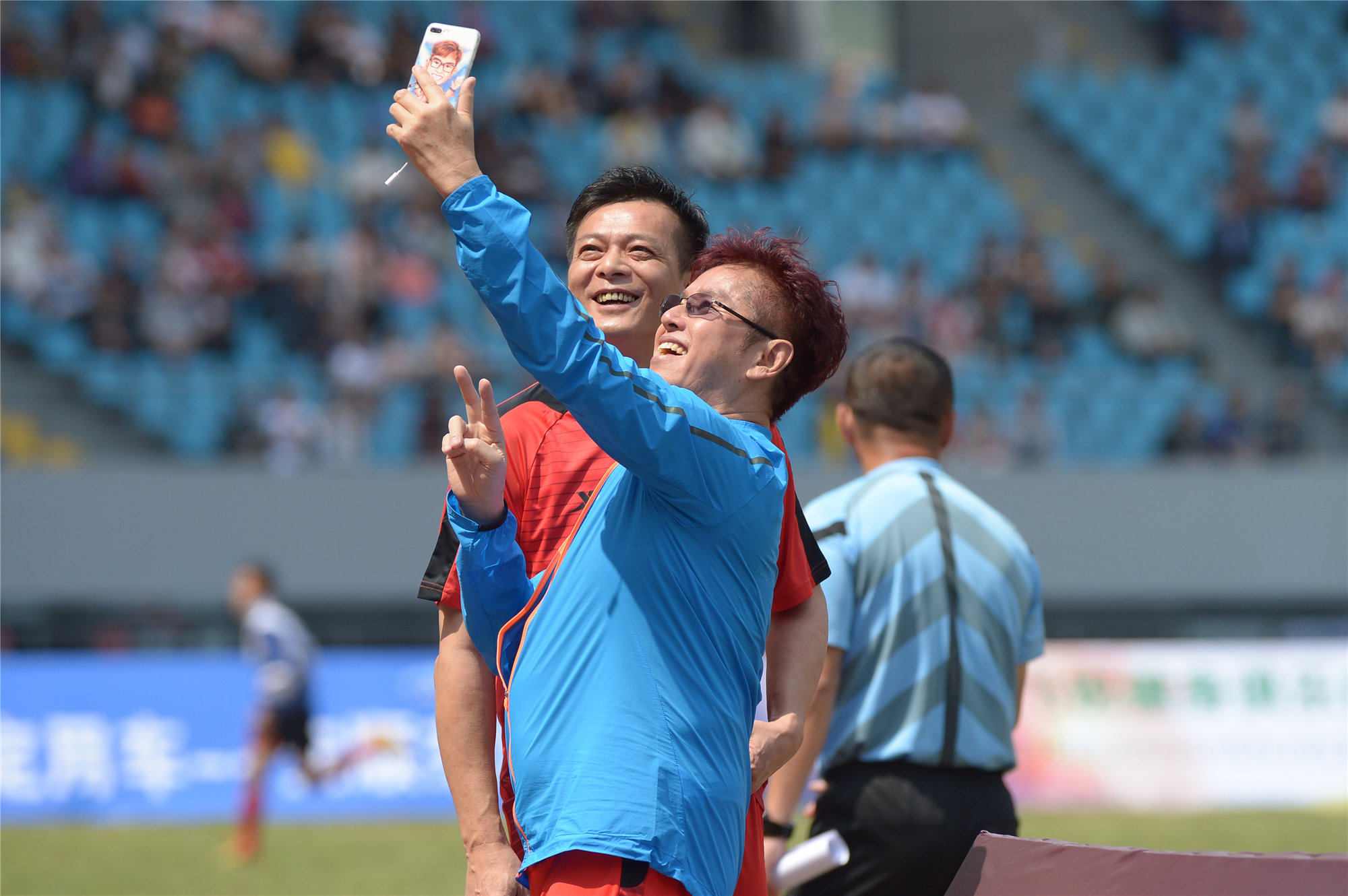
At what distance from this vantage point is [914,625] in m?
3.64

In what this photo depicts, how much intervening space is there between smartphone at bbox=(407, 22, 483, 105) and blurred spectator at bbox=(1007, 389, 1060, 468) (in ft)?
41.4

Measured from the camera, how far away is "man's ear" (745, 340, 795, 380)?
2.57 meters

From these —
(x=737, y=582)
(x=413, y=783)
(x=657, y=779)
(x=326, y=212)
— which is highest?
(x=326, y=212)

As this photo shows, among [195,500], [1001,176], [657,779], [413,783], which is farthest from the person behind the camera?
[1001,176]

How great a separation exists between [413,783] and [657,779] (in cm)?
992

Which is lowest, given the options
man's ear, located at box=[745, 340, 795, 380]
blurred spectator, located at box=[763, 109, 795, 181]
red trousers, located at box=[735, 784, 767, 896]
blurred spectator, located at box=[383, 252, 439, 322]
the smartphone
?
red trousers, located at box=[735, 784, 767, 896]

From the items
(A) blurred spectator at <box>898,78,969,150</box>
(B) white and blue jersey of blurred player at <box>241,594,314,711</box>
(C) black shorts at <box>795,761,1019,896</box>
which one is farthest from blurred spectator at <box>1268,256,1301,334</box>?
(C) black shorts at <box>795,761,1019,896</box>

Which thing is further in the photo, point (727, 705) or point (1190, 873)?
point (1190, 873)

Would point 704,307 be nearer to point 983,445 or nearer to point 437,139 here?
point 437,139

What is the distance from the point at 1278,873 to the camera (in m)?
2.60

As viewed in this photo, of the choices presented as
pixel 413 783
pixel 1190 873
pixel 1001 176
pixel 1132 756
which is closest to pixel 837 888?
pixel 1190 873

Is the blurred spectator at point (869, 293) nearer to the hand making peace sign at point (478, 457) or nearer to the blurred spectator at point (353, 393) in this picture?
the blurred spectator at point (353, 393)

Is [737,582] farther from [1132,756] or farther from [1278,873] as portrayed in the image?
[1132,756]

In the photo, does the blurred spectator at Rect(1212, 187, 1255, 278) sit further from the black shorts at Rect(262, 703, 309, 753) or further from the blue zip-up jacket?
the blue zip-up jacket
